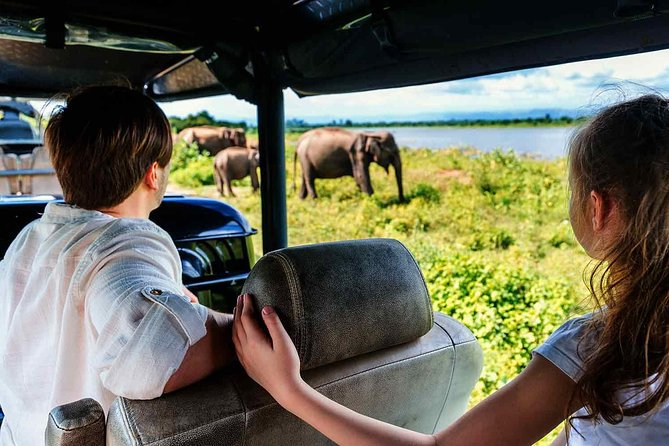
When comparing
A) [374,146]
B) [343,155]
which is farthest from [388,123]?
[343,155]

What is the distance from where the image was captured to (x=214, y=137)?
7.71 meters

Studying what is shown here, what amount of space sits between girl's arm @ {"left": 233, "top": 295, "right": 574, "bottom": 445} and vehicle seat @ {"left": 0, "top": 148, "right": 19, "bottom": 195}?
2612mm

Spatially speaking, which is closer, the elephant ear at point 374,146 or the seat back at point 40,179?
the seat back at point 40,179

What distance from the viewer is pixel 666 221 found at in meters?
0.82

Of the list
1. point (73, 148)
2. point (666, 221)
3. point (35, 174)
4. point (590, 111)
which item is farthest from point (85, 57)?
point (666, 221)

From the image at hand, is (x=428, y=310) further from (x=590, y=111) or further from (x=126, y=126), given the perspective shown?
(x=126, y=126)

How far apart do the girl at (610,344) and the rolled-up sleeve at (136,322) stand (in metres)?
0.16

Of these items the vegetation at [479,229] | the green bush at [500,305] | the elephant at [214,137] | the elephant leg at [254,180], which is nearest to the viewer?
the green bush at [500,305]

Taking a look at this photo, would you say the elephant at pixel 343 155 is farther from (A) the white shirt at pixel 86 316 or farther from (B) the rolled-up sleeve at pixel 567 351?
(B) the rolled-up sleeve at pixel 567 351

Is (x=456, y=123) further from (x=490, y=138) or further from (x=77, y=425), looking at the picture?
(x=77, y=425)

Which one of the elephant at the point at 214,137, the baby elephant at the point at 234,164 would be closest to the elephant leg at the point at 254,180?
the baby elephant at the point at 234,164

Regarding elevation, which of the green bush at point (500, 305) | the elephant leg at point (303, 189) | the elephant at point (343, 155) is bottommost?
the green bush at point (500, 305)

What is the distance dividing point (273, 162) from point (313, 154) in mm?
4942

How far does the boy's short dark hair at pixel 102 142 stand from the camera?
1108 millimetres
